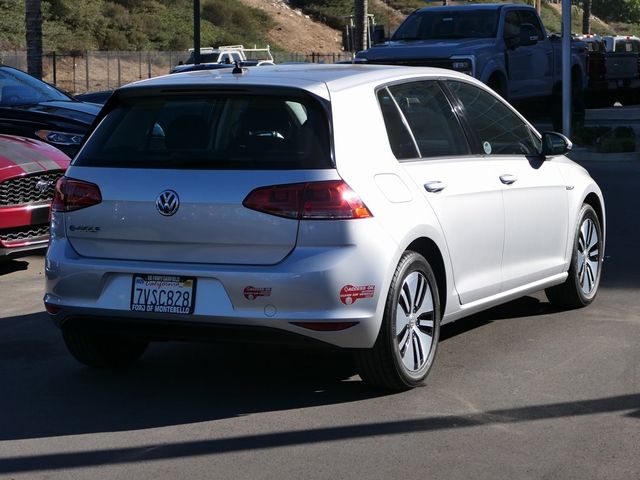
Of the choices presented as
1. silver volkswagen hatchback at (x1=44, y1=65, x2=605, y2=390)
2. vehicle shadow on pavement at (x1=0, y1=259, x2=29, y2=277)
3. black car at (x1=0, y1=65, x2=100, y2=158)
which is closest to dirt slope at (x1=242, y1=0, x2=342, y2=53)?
black car at (x1=0, y1=65, x2=100, y2=158)

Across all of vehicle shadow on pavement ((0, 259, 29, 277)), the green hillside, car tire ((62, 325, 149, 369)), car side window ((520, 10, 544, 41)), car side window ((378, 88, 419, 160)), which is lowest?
vehicle shadow on pavement ((0, 259, 29, 277))

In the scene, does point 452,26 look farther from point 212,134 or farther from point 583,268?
point 212,134

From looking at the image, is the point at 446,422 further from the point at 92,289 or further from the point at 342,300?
the point at 92,289

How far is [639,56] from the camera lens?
33.5m

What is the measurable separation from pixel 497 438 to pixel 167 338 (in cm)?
174

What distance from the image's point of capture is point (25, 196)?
10.7 meters

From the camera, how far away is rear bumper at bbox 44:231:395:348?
6113 mm

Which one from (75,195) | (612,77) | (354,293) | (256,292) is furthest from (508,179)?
(612,77)

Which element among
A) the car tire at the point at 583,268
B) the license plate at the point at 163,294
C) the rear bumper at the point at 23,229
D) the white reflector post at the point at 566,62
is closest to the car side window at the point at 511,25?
the white reflector post at the point at 566,62

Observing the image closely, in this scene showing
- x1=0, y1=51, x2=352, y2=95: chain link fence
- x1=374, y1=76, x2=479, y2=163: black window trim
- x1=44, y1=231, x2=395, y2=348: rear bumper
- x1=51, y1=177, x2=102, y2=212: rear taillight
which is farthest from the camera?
x1=0, y1=51, x2=352, y2=95: chain link fence

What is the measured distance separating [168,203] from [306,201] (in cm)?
71

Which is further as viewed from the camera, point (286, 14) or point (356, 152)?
point (286, 14)

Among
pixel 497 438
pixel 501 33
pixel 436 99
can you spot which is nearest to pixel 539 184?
pixel 436 99

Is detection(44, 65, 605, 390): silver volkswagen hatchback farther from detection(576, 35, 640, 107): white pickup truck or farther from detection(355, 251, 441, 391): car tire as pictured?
detection(576, 35, 640, 107): white pickup truck
